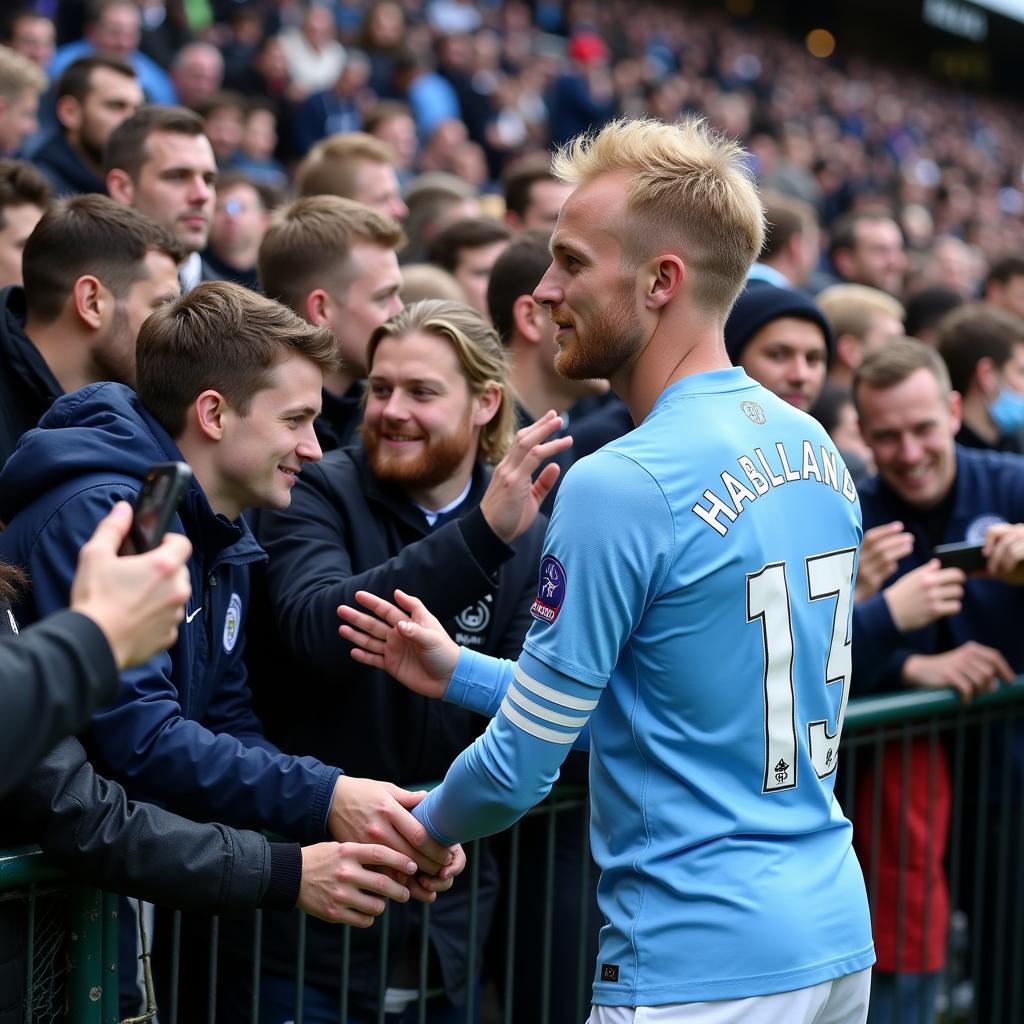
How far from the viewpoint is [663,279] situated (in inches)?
94.8

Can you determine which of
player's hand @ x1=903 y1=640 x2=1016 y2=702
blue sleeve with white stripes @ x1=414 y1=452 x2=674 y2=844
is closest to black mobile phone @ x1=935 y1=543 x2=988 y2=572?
player's hand @ x1=903 y1=640 x2=1016 y2=702

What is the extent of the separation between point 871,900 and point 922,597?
2.77ft

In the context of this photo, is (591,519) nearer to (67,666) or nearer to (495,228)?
(67,666)

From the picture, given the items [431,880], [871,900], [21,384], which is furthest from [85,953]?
[871,900]

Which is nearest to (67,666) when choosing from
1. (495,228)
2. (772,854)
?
(772,854)

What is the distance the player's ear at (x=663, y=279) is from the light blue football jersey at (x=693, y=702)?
15 cm

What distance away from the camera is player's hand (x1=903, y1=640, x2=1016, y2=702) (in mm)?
4031

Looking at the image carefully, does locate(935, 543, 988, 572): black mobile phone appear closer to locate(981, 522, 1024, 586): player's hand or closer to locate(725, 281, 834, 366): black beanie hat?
locate(981, 522, 1024, 586): player's hand

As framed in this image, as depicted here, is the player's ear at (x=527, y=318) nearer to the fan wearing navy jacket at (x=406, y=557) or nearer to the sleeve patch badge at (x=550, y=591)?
the fan wearing navy jacket at (x=406, y=557)

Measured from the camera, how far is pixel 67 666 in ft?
5.99

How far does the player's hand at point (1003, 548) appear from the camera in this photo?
3922 millimetres

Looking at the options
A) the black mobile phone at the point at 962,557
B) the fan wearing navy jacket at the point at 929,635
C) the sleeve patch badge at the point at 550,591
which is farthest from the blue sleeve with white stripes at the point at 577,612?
the black mobile phone at the point at 962,557

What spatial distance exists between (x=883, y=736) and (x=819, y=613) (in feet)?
5.33

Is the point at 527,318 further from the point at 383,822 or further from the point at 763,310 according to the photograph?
the point at 383,822
